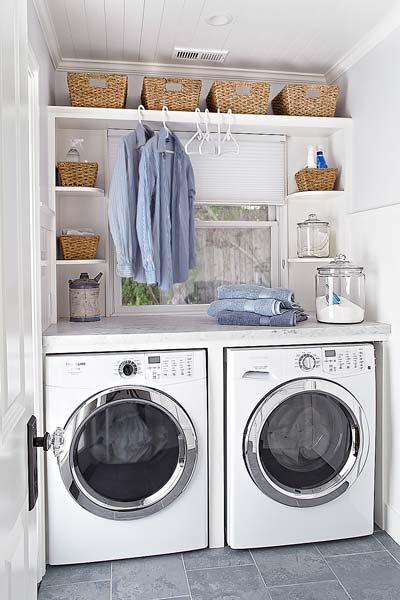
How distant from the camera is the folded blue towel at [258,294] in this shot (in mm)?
2820

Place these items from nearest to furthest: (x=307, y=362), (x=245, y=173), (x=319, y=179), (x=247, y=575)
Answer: (x=247, y=575) → (x=307, y=362) → (x=319, y=179) → (x=245, y=173)

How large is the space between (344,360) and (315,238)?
879 mm

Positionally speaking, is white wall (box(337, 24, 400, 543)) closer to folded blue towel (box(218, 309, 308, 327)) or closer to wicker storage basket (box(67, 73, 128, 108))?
folded blue towel (box(218, 309, 308, 327))

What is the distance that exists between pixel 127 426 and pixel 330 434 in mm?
924

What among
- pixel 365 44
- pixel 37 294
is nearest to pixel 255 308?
pixel 37 294

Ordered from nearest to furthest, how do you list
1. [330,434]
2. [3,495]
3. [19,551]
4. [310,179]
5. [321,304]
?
[3,495], [19,551], [330,434], [321,304], [310,179]

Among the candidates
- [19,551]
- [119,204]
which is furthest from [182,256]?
[19,551]

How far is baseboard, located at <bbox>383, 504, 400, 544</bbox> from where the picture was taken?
271cm

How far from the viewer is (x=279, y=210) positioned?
3537 millimetres

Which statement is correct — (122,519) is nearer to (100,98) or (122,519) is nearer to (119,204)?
(119,204)

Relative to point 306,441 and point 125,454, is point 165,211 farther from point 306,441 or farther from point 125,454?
point 306,441

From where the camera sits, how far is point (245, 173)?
11.3 feet

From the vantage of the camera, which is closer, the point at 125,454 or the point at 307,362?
the point at 125,454

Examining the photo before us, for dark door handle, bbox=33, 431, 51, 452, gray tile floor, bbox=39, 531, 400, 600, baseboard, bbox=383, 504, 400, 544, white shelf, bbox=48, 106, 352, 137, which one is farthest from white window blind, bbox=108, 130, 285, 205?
dark door handle, bbox=33, 431, 51, 452
